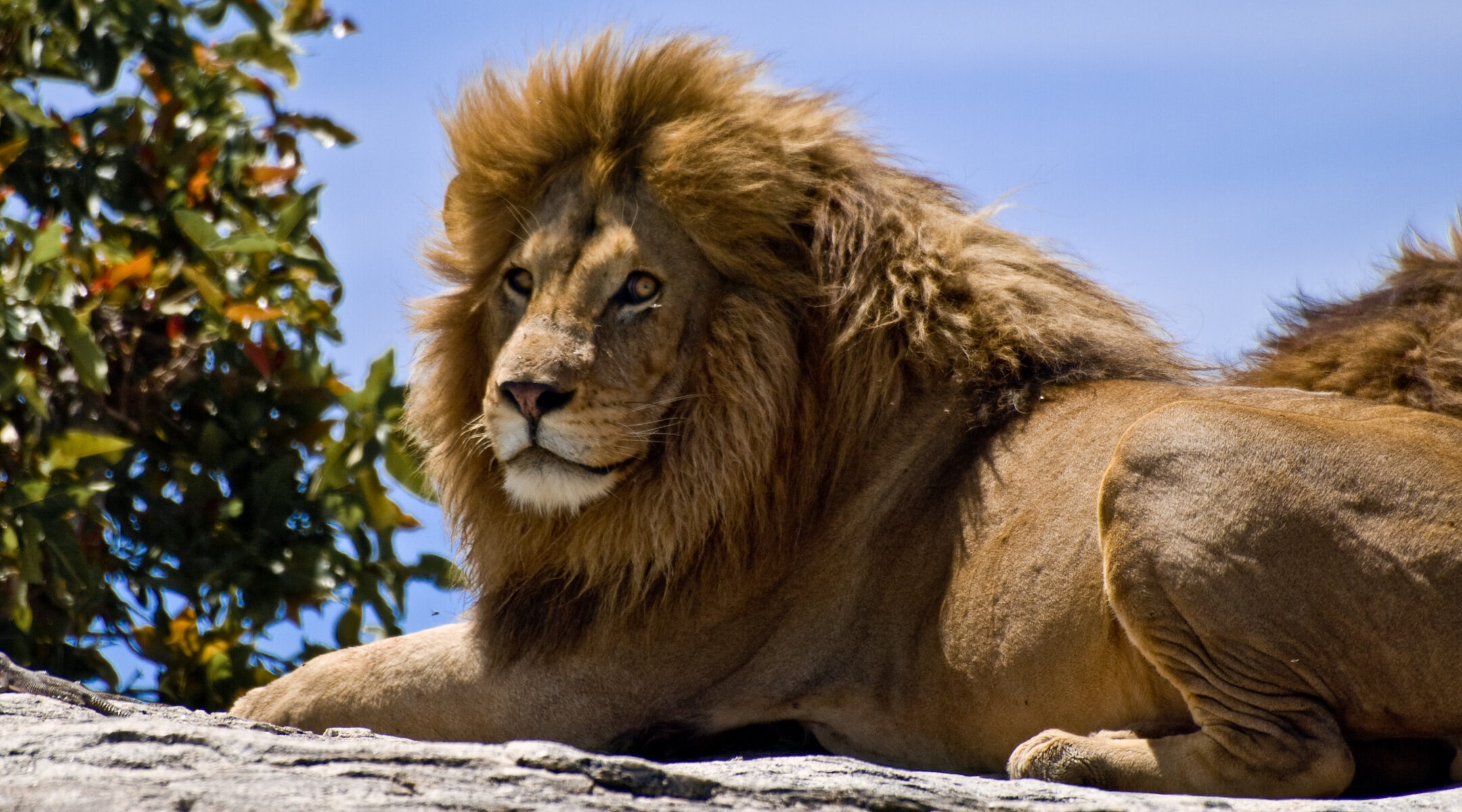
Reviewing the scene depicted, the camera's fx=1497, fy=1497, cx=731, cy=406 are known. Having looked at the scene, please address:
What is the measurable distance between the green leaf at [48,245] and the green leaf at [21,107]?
0.39 m

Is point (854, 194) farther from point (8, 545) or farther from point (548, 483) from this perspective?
point (8, 545)

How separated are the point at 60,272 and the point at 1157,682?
3.29 m

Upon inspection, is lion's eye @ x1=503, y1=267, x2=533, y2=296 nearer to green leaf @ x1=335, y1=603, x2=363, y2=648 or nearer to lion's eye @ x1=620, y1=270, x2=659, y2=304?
lion's eye @ x1=620, y1=270, x2=659, y2=304

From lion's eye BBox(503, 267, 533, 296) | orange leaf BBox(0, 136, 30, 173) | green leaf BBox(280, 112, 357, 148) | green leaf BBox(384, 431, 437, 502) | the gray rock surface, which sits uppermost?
green leaf BBox(280, 112, 357, 148)

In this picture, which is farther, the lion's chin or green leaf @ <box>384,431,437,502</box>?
green leaf @ <box>384,431,437,502</box>

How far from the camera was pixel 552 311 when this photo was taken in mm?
3826

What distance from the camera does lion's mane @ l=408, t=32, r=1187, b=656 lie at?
149 inches

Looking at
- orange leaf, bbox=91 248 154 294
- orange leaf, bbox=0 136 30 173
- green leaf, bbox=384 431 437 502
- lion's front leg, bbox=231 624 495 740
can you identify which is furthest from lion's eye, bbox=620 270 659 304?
orange leaf, bbox=0 136 30 173

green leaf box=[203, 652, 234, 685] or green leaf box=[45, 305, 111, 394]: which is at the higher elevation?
green leaf box=[45, 305, 111, 394]

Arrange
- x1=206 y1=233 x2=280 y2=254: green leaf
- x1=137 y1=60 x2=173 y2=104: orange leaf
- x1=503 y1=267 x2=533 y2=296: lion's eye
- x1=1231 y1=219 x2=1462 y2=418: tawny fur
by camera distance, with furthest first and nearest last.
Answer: x1=137 y1=60 x2=173 y2=104: orange leaf → x1=206 y1=233 x2=280 y2=254: green leaf → x1=503 y1=267 x2=533 y2=296: lion's eye → x1=1231 y1=219 x2=1462 y2=418: tawny fur

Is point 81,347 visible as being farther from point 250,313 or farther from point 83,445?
point 250,313

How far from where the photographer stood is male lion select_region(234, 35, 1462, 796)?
3.04m

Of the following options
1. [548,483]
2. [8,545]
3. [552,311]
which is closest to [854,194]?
[552,311]

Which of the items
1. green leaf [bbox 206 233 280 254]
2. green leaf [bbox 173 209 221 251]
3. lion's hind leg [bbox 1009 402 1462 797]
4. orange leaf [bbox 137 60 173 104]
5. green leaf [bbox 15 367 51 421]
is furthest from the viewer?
orange leaf [bbox 137 60 173 104]
